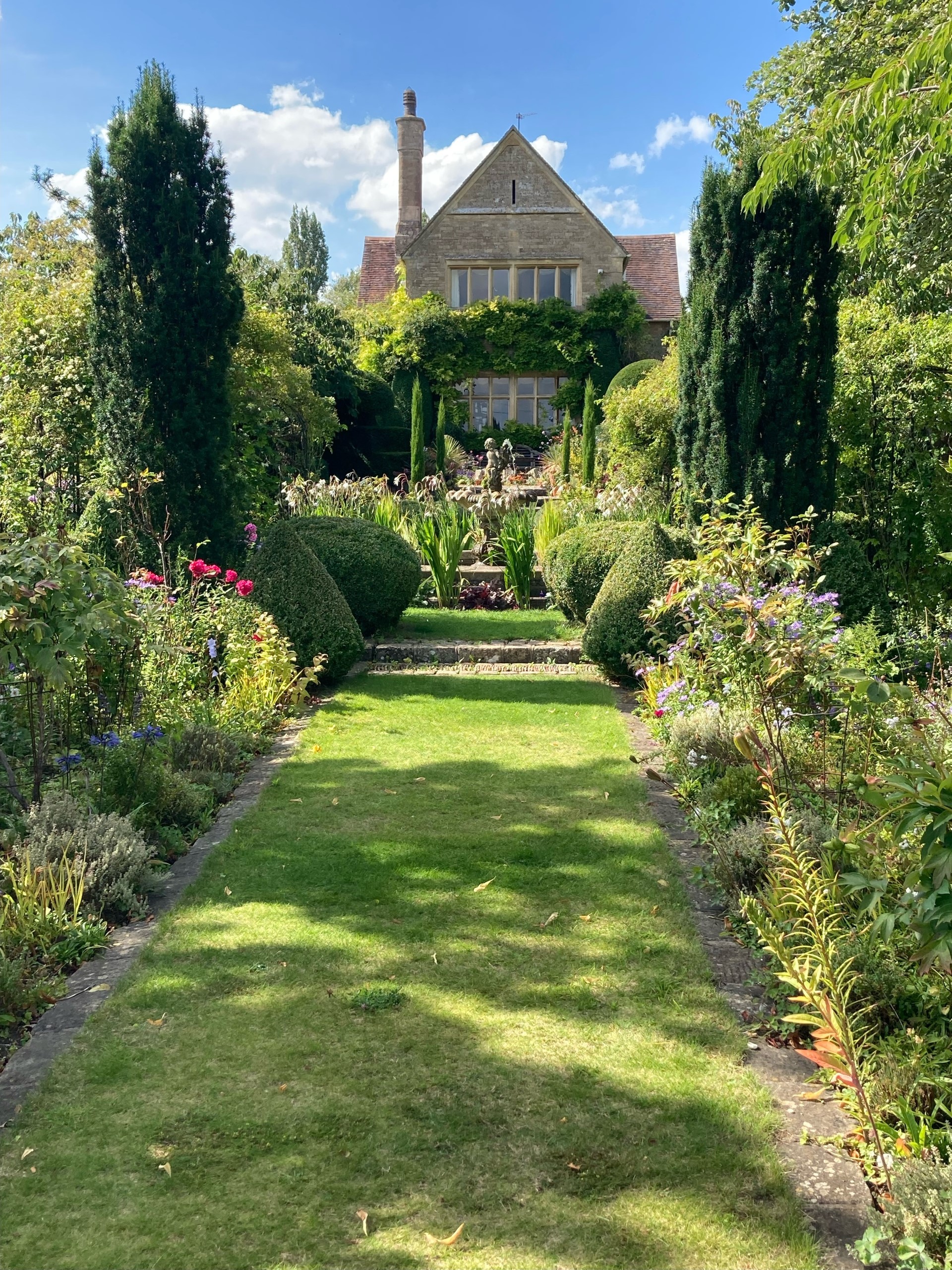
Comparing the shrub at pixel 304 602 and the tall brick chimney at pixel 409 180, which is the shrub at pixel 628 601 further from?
the tall brick chimney at pixel 409 180

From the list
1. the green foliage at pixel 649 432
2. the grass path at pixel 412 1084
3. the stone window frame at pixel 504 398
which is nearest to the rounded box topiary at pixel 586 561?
the green foliage at pixel 649 432

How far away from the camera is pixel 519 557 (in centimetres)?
1158

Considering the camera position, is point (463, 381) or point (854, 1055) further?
point (463, 381)

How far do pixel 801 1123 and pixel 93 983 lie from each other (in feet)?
7.97

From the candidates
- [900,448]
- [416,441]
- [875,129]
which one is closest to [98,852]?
[875,129]

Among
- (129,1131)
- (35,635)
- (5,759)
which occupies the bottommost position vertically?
A: (129,1131)

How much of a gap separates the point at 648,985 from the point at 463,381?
72.7 feet

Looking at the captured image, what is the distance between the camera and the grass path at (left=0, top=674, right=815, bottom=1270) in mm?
2279

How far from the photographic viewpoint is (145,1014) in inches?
128

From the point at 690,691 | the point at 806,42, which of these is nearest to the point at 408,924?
the point at 690,691

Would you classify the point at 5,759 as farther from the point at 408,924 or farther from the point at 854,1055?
the point at 854,1055

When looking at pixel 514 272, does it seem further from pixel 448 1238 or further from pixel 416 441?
pixel 448 1238

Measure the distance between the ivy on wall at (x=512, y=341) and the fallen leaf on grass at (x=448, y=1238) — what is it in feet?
74.4

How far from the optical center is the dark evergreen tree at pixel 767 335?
8.48 meters
